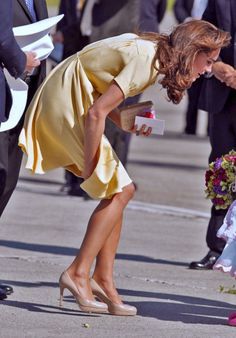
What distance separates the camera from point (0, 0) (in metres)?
6.30

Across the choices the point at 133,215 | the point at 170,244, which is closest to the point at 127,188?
the point at 170,244

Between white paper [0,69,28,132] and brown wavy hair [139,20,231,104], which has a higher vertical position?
brown wavy hair [139,20,231,104]

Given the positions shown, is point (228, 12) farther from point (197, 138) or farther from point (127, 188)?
point (197, 138)

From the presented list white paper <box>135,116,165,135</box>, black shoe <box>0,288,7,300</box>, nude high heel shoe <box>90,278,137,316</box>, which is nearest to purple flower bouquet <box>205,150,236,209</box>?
white paper <box>135,116,165,135</box>

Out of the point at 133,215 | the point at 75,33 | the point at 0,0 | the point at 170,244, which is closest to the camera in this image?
the point at 0,0

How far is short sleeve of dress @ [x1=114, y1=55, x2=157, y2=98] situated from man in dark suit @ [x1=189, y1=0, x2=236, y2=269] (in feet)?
5.08

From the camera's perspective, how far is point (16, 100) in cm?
675

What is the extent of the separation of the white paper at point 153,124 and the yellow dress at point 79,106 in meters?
0.20

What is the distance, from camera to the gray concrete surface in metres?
6.50

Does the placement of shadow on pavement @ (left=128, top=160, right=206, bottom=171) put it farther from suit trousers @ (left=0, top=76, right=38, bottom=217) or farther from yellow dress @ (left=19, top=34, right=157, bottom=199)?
yellow dress @ (left=19, top=34, right=157, bottom=199)

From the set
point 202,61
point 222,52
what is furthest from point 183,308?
point 222,52

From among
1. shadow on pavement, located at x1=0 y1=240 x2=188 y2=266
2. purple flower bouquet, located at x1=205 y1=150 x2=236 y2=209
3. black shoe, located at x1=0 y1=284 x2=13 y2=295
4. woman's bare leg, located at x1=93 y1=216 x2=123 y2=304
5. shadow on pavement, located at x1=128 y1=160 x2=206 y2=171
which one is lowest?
shadow on pavement, located at x1=128 y1=160 x2=206 y2=171

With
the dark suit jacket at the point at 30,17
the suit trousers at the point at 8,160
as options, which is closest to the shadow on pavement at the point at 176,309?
the suit trousers at the point at 8,160

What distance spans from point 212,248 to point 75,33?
12.7ft
